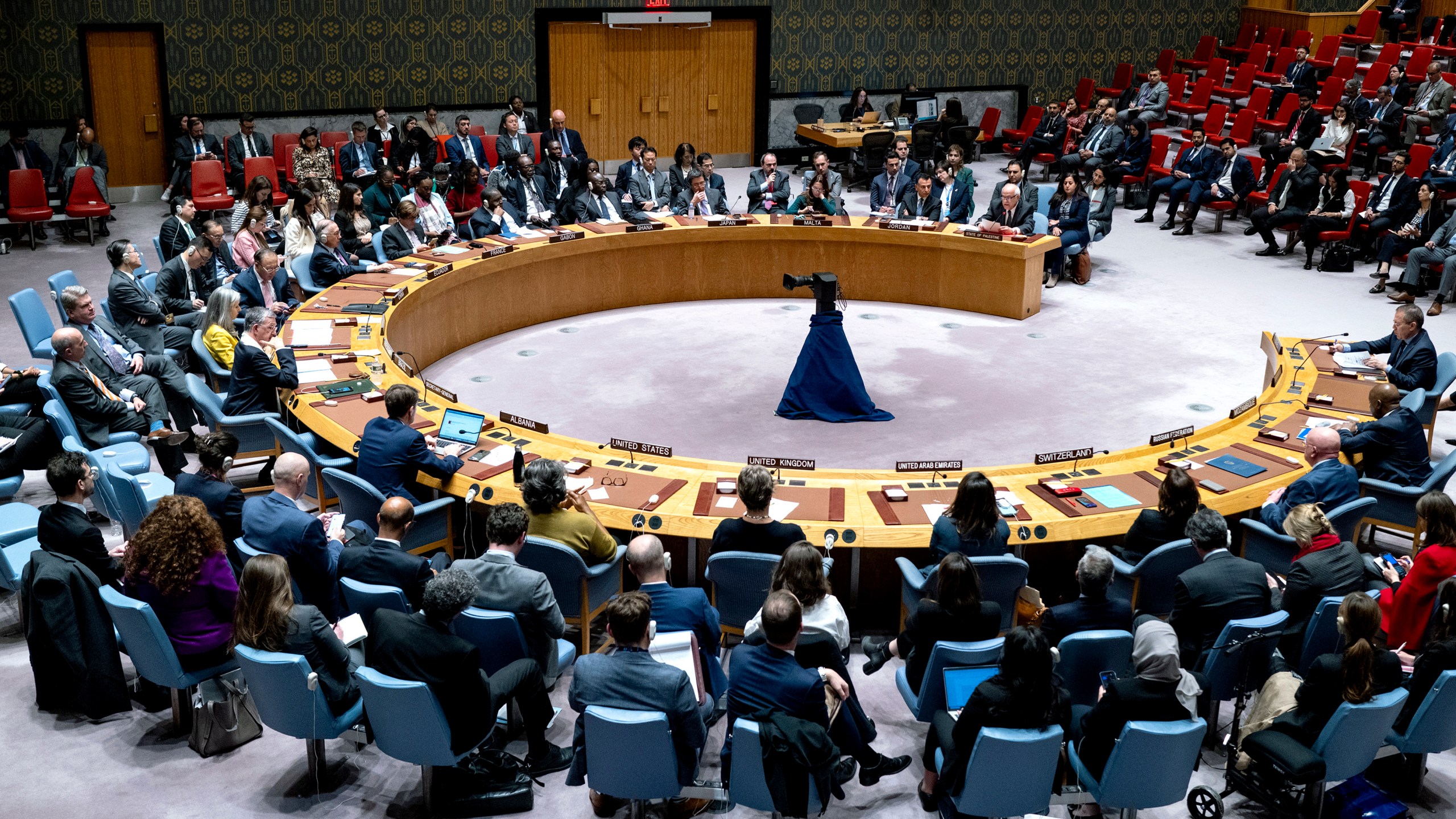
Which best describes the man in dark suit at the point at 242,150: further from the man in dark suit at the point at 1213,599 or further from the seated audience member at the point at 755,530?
the man in dark suit at the point at 1213,599

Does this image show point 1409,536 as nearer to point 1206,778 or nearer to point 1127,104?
point 1206,778

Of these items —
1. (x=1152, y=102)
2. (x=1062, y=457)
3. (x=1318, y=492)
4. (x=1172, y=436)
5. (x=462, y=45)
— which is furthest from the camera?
(x=1152, y=102)

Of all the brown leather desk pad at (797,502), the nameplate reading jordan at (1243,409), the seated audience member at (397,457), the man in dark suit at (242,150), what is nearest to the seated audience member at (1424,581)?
the nameplate reading jordan at (1243,409)

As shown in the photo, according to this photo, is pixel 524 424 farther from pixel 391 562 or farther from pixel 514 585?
pixel 514 585

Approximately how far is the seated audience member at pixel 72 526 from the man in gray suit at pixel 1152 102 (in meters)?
16.4

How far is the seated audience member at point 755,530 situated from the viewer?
5.60 meters

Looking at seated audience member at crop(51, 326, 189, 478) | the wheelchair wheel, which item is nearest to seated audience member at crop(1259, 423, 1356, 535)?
the wheelchair wheel

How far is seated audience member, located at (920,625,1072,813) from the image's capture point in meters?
4.18

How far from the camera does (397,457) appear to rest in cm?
641

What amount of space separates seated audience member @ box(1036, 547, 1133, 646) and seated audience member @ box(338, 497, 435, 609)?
2.45 m

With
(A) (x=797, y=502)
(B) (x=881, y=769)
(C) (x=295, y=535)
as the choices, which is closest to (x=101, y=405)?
(C) (x=295, y=535)

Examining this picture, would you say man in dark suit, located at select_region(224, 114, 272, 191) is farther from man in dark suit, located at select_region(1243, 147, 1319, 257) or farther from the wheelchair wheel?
the wheelchair wheel

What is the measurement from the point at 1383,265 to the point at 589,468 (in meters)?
9.89

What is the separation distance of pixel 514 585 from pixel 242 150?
11.9 meters
